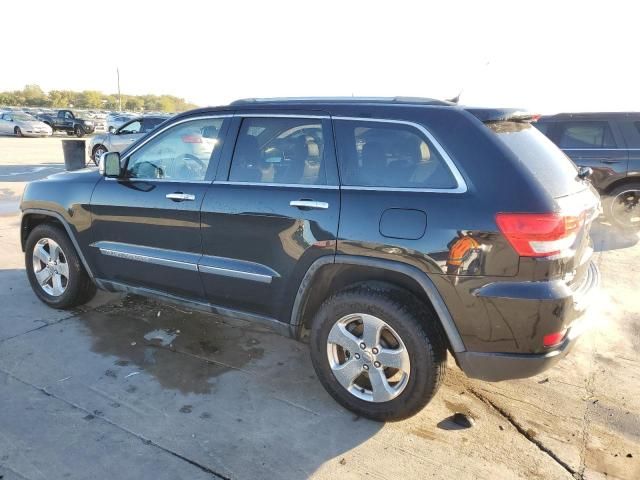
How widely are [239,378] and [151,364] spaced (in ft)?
2.19

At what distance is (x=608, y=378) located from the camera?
3.48 meters

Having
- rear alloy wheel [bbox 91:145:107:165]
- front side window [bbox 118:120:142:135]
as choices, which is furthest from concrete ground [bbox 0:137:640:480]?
rear alloy wheel [bbox 91:145:107:165]

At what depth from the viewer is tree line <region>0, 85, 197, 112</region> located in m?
82.9

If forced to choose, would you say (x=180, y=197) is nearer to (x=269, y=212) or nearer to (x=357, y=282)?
(x=269, y=212)

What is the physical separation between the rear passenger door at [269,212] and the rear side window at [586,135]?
629 cm

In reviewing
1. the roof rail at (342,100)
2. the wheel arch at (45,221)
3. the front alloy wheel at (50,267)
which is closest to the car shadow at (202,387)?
the front alloy wheel at (50,267)

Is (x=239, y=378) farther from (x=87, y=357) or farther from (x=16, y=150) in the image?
(x=16, y=150)

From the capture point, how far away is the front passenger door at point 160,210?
3.43 meters

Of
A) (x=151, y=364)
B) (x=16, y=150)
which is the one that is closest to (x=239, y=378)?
(x=151, y=364)

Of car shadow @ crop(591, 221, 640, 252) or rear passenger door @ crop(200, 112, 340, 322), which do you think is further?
car shadow @ crop(591, 221, 640, 252)

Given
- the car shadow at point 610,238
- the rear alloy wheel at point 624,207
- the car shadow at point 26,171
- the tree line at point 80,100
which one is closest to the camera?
the car shadow at point 610,238

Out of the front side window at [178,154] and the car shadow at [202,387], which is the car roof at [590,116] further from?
the car shadow at [202,387]

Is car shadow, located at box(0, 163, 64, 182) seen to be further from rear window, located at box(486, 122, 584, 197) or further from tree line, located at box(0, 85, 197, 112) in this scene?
tree line, located at box(0, 85, 197, 112)

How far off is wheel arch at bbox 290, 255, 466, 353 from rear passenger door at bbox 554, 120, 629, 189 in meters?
6.13
